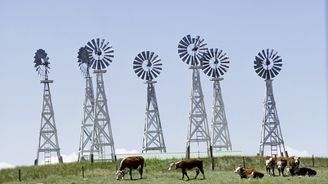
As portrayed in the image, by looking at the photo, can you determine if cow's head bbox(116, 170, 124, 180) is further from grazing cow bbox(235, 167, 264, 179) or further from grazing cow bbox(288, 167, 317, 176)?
grazing cow bbox(288, 167, 317, 176)

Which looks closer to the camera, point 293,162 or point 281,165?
point 281,165

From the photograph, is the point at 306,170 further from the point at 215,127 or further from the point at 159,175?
the point at 215,127

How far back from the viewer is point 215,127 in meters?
91.2

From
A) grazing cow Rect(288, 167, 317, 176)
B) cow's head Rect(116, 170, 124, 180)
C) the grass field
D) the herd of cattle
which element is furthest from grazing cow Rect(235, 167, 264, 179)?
cow's head Rect(116, 170, 124, 180)

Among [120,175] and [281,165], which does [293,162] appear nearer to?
[281,165]

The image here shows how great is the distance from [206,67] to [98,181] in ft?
176

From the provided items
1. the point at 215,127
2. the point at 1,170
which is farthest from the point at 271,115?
the point at 1,170

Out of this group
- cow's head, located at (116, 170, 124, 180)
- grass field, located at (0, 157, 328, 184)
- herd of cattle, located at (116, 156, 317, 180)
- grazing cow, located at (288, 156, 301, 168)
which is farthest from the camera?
grass field, located at (0, 157, 328, 184)

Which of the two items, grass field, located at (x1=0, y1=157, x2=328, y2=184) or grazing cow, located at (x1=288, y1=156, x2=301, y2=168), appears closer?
grazing cow, located at (x1=288, y1=156, x2=301, y2=168)

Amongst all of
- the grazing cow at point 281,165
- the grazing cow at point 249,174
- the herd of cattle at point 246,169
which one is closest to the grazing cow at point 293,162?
the herd of cattle at point 246,169

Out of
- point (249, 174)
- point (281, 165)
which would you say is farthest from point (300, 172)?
point (249, 174)

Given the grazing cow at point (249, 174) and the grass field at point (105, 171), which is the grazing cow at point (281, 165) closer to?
the grazing cow at point (249, 174)

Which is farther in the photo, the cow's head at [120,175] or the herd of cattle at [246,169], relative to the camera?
the cow's head at [120,175]

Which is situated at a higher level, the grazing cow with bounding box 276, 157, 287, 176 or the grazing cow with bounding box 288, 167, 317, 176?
the grazing cow with bounding box 276, 157, 287, 176
